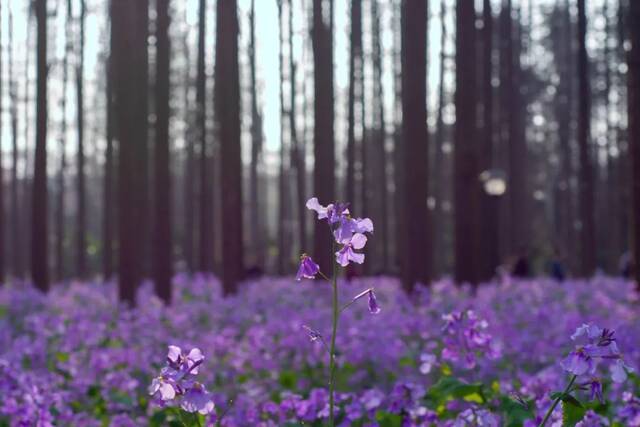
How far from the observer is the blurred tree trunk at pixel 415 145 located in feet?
41.2

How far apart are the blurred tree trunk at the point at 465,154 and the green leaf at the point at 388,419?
9770 mm

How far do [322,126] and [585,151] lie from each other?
A: 5.83 m

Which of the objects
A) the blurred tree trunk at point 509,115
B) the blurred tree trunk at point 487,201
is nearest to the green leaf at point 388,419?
the blurred tree trunk at point 487,201

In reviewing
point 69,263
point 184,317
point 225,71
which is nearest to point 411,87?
point 225,71

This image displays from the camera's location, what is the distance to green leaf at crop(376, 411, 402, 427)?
4277 mm

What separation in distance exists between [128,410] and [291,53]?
2069cm

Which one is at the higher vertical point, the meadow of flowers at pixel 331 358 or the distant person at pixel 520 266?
the meadow of flowers at pixel 331 358

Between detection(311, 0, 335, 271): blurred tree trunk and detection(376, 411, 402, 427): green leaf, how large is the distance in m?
12.1

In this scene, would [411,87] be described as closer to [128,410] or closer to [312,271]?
[128,410]

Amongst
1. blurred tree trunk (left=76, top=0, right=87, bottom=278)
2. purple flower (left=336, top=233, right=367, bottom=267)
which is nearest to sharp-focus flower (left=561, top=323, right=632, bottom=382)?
purple flower (left=336, top=233, right=367, bottom=267)

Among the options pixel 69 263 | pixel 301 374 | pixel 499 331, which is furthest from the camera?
pixel 69 263

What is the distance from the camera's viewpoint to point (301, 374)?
25.7 ft

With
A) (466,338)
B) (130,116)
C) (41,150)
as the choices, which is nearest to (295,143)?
(41,150)

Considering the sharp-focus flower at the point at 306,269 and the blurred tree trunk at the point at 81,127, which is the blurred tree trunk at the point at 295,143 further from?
the sharp-focus flower at the point at 306,269
